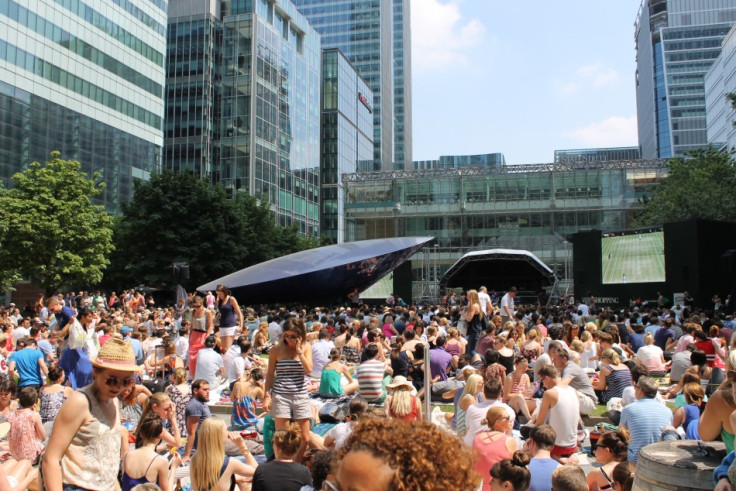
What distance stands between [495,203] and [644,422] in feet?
189

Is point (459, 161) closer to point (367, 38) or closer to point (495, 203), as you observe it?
point (367, 38)

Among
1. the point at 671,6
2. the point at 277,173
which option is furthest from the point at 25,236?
the point at 671,6

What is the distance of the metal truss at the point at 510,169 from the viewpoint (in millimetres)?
57500

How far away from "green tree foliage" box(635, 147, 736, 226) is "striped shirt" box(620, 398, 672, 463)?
122 feet

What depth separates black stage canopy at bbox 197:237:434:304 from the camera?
26.1m

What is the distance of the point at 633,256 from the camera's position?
3064 centimetres

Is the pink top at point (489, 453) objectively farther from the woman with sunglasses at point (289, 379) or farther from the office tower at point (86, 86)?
the office tower at point (86, 86)

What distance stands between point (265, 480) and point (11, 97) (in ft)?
155

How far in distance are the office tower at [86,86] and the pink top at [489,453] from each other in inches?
1816

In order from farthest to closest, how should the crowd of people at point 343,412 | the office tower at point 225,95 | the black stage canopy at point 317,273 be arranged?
the office tower at point 225,95 < the black stage canopy at point 317,273 < the crowd of people at point 343,412

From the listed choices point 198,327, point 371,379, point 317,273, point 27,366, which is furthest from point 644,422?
point 317,273

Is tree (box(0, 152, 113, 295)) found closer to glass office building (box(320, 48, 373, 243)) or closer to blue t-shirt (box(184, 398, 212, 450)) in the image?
blue t-shirt (box(184, 398, 212, 450))

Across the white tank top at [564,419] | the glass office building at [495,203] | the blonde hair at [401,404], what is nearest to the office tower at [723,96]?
the glass office building at [495,203]

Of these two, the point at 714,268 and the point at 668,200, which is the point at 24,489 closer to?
the point at 714,268
